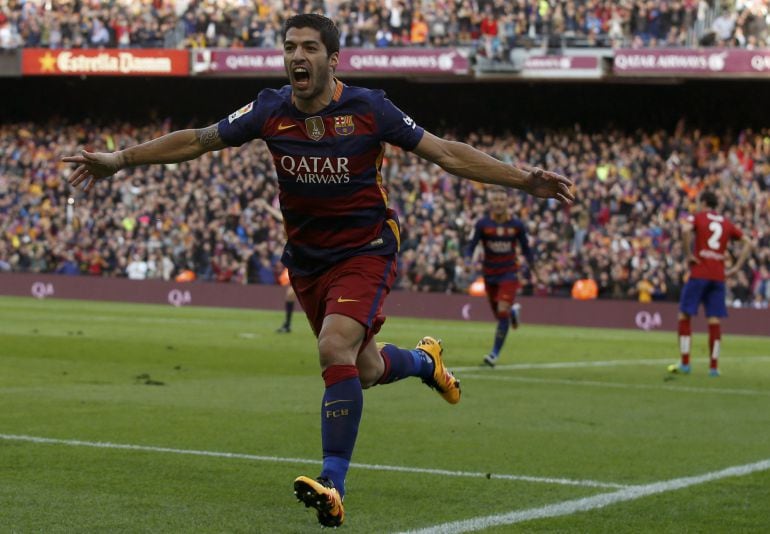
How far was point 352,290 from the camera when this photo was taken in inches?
273

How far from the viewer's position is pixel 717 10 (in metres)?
36.1

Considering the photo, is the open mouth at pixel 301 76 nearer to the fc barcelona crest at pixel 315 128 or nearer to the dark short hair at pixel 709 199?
the fc barcelona crest at pixel 315 128

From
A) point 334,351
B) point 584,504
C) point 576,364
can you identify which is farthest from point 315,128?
point 576,364

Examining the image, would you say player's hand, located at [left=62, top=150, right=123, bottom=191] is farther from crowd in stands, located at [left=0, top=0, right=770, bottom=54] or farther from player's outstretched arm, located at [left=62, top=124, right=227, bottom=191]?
crowd in stands, located at [left=0, top=0, right=770, bottom=54]

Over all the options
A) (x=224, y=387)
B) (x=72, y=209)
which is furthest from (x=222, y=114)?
(x=224, y=387)

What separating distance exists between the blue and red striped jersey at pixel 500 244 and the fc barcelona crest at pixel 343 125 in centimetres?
1217

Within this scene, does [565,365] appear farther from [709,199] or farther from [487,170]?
[487,170]

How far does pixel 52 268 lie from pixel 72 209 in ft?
7.64

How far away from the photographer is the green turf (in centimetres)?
673

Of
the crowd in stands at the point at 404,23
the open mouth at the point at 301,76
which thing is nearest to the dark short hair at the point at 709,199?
the open mouth at the point at 301,76

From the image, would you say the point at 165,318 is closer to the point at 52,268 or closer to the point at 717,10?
the point at 52,268

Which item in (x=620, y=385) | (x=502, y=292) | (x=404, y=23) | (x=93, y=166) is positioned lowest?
(x=620, y=385)

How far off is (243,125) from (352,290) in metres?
0.98

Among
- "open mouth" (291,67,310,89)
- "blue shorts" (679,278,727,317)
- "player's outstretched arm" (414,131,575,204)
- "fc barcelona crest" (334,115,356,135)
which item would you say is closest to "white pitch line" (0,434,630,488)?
"player's outstretched arm" (414,131,575,204)
